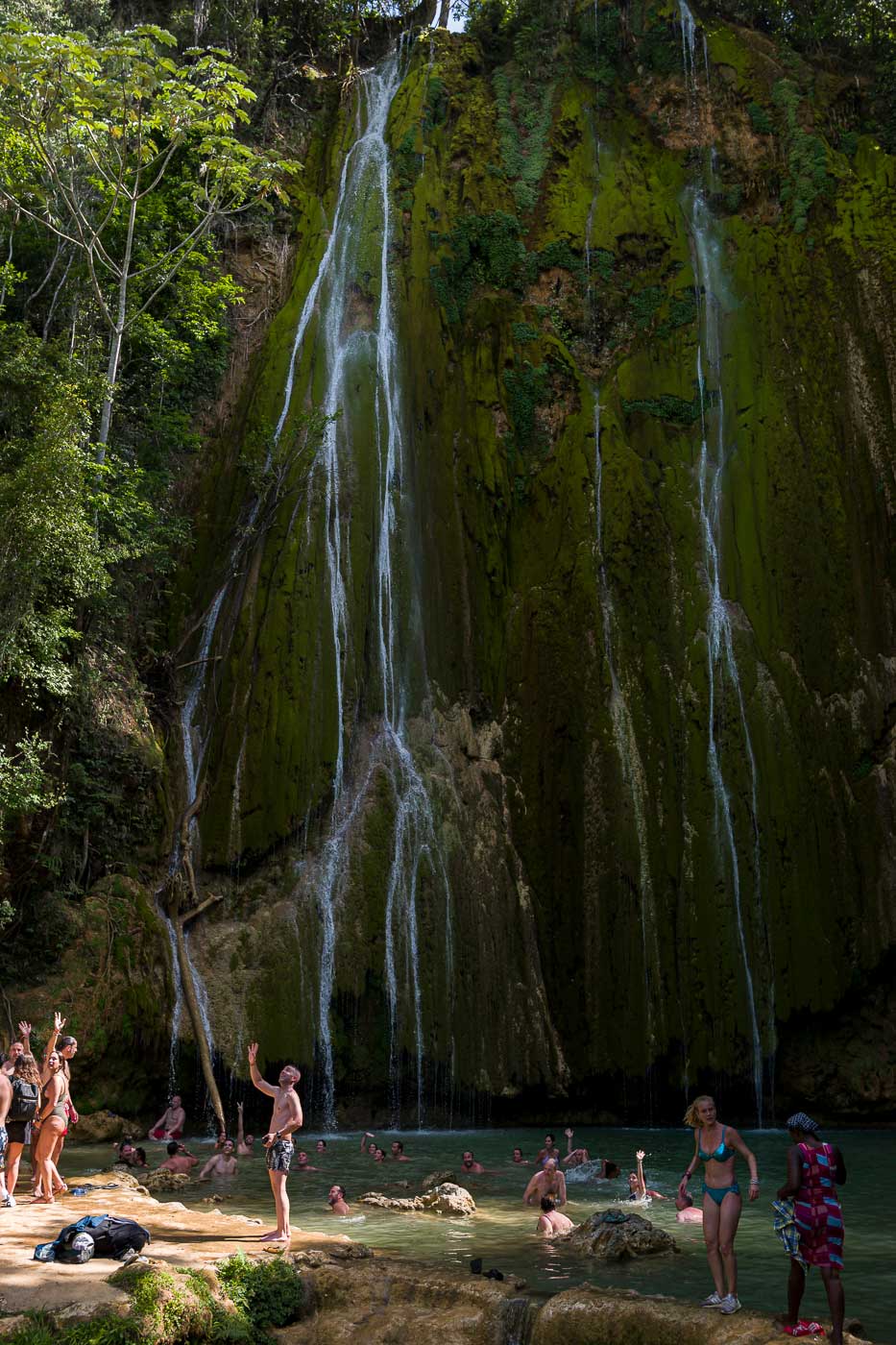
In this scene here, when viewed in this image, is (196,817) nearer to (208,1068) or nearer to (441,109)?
(208,1068)

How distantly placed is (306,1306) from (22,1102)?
4.01 m

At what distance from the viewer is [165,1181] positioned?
12.8m

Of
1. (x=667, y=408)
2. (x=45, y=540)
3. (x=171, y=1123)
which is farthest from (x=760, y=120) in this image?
(x=171, y=1123)

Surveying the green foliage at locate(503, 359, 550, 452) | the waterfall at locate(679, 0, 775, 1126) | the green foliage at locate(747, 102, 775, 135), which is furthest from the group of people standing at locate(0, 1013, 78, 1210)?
the green foliage at locate(747, 102, 775, 135)

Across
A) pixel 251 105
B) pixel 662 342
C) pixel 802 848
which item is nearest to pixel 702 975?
pixel 802 848

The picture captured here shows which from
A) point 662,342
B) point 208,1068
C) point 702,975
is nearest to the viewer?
point 208,1068

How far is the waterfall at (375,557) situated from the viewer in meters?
18.9

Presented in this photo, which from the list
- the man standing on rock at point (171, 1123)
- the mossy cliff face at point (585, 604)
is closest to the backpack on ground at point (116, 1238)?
the man standing on rock at point (171, 1123)

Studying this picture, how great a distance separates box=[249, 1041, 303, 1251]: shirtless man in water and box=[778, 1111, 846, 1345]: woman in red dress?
3.88 metres

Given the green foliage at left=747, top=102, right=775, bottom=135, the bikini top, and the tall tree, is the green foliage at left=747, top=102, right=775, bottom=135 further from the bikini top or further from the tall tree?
the bikini top

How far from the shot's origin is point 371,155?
27062 mm

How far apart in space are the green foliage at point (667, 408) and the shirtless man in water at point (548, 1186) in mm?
16054

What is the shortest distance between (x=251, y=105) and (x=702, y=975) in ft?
77.7

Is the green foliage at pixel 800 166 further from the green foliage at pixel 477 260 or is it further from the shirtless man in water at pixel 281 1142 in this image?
the shirtless man in water at pixel 281 1142
